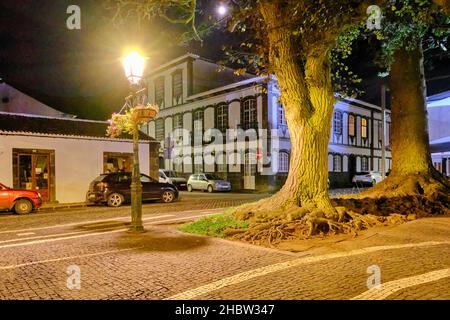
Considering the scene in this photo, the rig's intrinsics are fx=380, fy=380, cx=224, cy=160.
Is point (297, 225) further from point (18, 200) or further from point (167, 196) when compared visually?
point (18, 200)

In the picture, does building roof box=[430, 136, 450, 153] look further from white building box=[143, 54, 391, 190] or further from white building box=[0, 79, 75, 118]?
white building box=[0, 79, 75, 118]

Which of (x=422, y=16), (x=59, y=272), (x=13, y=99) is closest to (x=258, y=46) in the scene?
(x=422, y=16)

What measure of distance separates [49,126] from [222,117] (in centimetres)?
1592

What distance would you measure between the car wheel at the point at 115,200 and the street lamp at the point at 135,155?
26.1ft

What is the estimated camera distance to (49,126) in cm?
1950

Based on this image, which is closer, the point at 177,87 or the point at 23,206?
the point at 23,206

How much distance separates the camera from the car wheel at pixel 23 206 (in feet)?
47.5

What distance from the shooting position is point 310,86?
30.8ft

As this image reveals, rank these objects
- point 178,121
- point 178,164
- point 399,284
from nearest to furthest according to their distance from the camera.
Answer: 1. point 399,284
2. point 178,164
3. point 178,121

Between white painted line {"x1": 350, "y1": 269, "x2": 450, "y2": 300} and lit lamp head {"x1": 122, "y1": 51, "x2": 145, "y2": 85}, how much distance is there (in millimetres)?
7070

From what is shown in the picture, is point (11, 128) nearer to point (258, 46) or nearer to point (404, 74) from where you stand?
point (258, 46)

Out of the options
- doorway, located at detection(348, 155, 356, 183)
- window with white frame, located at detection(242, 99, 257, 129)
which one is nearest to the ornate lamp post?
window with white frame, located at detection(242, 99, 257, 129)

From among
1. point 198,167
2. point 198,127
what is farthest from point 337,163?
point 198,127
